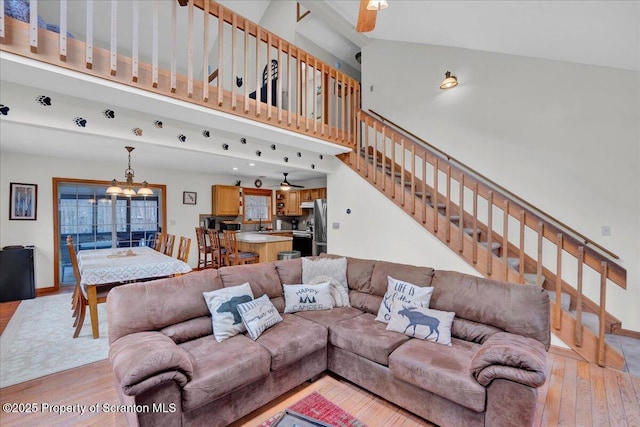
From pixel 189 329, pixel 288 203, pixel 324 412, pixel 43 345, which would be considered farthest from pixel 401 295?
pixel 288 203

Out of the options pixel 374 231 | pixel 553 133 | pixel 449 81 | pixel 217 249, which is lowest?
pixel 217 249

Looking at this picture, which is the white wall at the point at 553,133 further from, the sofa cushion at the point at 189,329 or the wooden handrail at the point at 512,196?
the sofa cushion at the point at 189,329

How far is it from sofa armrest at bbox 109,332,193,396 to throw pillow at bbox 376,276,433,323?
159cm

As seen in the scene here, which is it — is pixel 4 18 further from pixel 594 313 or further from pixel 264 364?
pixel 594 313

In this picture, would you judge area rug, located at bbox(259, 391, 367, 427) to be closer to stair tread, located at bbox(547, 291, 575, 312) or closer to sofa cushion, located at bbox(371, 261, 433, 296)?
sofa cushion, located at bbox(371, 261, 433, 296)

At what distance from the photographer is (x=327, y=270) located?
3.09m

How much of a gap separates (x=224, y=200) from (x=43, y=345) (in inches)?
180

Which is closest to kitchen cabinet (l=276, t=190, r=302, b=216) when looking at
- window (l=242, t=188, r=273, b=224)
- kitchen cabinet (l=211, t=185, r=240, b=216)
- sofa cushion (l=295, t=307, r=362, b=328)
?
window (l=242, t=188, r=273, b=224)

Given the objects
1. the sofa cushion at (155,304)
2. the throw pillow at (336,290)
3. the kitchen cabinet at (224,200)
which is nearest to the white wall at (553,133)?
the throw pillow at (336,290)

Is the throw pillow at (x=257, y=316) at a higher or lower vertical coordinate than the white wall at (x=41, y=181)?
lower

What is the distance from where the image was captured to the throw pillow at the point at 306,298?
9.13 ft

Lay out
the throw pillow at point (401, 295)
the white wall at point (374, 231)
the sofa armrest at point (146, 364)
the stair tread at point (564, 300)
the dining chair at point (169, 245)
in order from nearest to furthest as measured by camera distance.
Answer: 1. the sofa armrest at point (146, 364)
2. the throw pillow at point (401, 295)
3. the stair tread at point (564, 300)
4. the white wall at point (374, 231)
5. the dining chair at point (169, 245)

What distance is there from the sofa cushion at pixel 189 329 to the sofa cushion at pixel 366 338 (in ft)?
3.31

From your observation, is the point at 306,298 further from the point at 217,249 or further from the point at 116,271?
the point at 217,249
